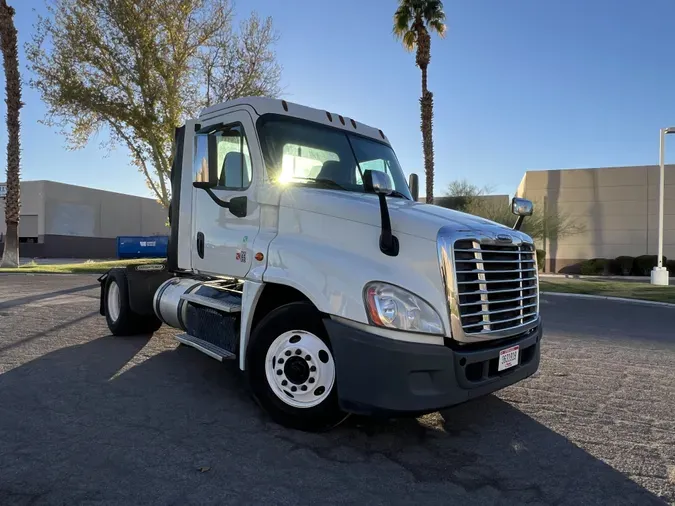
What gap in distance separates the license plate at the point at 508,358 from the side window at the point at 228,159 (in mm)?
2542

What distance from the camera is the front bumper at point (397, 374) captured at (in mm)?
3225

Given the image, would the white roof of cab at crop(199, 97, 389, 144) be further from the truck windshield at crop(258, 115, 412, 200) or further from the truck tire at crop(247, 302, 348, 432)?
the truck tire at crop(247, 302, 348, 432)

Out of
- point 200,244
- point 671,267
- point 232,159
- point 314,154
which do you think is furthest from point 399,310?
point 671,267

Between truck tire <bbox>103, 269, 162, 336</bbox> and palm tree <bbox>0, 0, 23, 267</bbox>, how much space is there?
18.5 meters

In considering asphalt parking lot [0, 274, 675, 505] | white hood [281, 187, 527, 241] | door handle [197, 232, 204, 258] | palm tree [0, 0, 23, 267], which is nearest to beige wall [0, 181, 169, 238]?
palm tree [0, 0, 23, 267]

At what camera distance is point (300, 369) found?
147 inches

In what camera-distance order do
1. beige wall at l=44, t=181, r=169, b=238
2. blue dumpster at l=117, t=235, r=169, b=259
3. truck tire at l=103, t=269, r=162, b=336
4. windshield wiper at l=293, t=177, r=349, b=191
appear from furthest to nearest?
1. beige wall at l=44, t=181, r=169, b=238
2. blue dumpster at l=117, t=235, r=169, b=259
3. truck tire at l=103, t=269, r=162, b=336
4. windshield wiper at l=293, t=177, r=349, b=191

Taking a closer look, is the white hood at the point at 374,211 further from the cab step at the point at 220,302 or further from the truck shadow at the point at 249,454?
the truck shadow at the point at 249,454

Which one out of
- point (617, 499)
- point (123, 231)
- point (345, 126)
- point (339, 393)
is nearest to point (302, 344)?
point (339, 393)

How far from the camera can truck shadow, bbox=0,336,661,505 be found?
2.92m

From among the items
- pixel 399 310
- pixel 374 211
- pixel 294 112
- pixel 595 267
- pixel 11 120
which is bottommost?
pixel 595 267

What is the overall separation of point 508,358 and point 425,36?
2104cm

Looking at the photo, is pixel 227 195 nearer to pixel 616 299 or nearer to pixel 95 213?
pixel 616 299

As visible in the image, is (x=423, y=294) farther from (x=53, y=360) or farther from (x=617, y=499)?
(x=53, y=360)
